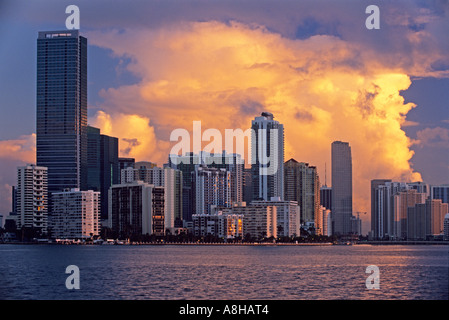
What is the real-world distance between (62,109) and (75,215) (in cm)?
2793

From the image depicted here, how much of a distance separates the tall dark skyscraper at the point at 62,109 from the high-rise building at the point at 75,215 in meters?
13.9

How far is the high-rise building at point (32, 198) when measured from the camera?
132m

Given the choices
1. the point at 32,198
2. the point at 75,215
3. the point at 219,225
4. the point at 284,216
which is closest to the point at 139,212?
the point at 75,215

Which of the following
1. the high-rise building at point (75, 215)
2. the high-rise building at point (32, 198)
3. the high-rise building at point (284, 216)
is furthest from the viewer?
the high-rise building at point (284, 216)

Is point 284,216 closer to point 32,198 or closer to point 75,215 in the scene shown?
point 75,215

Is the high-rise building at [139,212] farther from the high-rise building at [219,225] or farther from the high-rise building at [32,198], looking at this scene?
the high-rise building at [32,198]

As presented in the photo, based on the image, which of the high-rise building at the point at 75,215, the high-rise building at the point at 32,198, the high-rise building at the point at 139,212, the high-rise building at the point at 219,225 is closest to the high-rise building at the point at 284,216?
the high-rise building at the point at 219,225

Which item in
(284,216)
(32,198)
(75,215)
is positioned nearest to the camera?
(75,215)

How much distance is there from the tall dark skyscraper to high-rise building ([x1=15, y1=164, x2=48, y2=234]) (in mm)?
8503

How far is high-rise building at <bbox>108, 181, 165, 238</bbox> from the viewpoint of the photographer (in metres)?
134

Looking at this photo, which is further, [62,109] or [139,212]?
[62,109]

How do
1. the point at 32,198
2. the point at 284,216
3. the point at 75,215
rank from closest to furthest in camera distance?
the point at 75,215, the point at 32,198, the point at 284,216

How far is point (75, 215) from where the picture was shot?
421 ft

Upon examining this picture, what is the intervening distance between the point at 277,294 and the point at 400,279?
10081 millimetres
